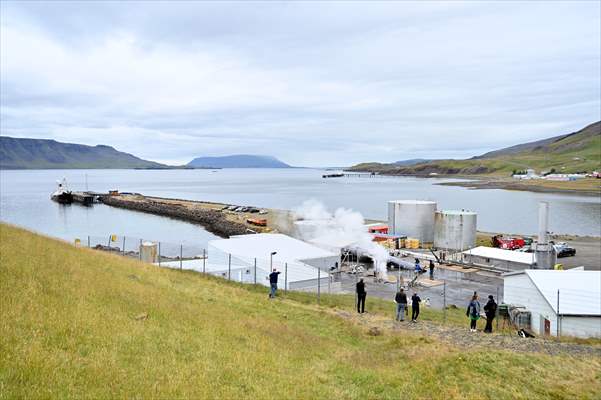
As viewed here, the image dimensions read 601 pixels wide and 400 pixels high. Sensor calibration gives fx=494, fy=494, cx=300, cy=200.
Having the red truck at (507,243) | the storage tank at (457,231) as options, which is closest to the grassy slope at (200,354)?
the storage tank at (457,231)

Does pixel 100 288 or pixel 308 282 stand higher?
pixel 100 288

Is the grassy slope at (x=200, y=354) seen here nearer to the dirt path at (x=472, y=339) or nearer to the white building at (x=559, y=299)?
the dirt path at (x=472, y=339)

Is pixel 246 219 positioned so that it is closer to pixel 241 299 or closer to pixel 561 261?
pixel 561 261

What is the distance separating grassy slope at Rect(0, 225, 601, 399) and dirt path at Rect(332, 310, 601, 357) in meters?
1.25

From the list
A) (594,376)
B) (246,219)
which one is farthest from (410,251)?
(246,219)

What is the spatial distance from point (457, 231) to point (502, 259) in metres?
11.2

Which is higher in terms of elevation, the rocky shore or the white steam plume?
the white steam plume

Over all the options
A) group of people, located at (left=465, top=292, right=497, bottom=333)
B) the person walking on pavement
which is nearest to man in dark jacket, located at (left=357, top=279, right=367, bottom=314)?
the person walking on pavement

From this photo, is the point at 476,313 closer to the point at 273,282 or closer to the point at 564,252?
the point at 273,282

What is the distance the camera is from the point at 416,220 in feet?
174

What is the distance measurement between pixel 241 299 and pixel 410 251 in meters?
28.8

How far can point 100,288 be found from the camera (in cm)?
1495

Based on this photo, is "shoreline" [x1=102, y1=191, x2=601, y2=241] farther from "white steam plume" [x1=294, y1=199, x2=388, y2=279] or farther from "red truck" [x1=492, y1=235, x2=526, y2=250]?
"red truck" [x1=492, y1=235, x2=526, y2=250]

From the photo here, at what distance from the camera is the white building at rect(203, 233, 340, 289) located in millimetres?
28675
